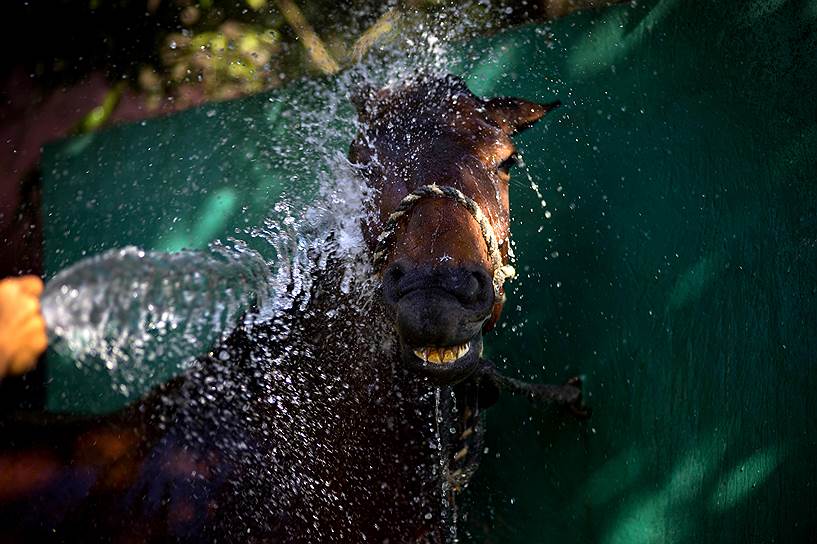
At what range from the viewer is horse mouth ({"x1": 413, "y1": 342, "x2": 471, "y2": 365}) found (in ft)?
4.98

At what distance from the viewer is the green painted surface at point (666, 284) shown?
2613 mm

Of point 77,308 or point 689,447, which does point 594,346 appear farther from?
point 77,308

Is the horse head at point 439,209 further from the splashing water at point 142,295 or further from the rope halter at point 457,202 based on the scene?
the splashing water at point 142,295

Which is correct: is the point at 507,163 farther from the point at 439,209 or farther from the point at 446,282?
the point at 446,282

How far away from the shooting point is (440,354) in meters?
1.52

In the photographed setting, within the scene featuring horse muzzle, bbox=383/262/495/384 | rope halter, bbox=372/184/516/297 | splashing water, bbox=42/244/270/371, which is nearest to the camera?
horse muzzle, bbox=383/262/495/384

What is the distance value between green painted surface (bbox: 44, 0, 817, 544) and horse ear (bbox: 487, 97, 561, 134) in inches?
17.7

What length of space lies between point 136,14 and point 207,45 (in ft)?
1.27

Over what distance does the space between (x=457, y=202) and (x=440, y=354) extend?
45 cm

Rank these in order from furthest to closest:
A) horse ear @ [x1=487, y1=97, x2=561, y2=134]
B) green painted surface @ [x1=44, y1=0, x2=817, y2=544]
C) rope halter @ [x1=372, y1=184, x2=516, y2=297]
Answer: green painted surface @ [x1=44, y1=0, x2=817, y2=544], horse ear @ [x1=487, y1=97, x2=561, y2=134], rope halter @ [x1=372, y1=184, x2=516, y2=297]

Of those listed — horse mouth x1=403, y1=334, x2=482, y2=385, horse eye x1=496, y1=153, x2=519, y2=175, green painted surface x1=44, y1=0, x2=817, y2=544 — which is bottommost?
green painted surface x1=44, y1=0, x2=817, y2=544

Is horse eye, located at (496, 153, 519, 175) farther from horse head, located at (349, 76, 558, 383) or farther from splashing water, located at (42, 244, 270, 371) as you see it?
splashing water, located at (42, 244, 270, 371)

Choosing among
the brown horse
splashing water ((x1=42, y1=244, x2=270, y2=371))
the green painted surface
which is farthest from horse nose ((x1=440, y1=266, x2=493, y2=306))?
the green painted surface

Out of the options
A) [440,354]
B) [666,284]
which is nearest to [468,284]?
[440,354]
